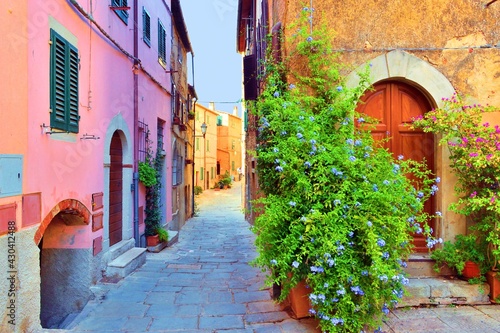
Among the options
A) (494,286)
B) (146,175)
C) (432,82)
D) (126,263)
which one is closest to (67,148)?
(126,263)

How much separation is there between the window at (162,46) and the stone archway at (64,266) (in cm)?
679

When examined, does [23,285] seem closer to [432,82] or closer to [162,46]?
[432,82]

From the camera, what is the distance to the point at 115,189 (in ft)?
24.0

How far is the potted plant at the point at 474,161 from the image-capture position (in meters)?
4.14

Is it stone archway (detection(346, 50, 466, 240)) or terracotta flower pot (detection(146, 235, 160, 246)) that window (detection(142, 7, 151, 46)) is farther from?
stone archway (detection(346, 50, 466, 240))

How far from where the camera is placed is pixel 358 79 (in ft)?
15.9

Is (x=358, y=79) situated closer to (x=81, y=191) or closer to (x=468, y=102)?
(x=468, y=102)

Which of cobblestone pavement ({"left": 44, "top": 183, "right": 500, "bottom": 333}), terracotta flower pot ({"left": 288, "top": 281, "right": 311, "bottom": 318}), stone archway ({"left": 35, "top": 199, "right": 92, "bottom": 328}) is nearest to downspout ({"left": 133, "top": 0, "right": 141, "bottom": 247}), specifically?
cobblestone pavement ({"left": 44, "top": 183, "right": 500, "bottom": 333})

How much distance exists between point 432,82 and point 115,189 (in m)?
5.68

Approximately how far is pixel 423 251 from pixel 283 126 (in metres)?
2.65

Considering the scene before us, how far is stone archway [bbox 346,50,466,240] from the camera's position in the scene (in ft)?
15.8

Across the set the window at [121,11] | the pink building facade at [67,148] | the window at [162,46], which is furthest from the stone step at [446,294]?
the window at [162,46]

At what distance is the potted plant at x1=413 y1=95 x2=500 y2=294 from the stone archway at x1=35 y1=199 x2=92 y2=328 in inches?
187

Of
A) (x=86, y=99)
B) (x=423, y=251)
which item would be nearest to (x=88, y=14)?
(x=86, y=99)
